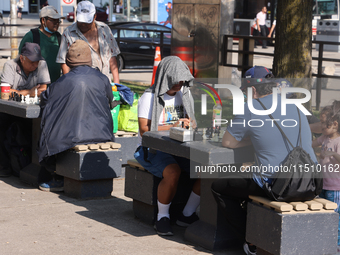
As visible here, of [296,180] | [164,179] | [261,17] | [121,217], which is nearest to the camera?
[296,180]

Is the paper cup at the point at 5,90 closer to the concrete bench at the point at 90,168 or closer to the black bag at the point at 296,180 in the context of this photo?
the concrete bench at the point at 90,168

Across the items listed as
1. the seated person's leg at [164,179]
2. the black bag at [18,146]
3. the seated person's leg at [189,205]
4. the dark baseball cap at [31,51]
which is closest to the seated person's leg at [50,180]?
the black bag at [18,146]

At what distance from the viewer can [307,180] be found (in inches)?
147

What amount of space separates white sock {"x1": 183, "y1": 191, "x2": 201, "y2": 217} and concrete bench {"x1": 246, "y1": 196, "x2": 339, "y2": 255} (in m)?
0.95

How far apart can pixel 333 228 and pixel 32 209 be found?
294 cm

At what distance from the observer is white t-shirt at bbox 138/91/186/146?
15.6ft

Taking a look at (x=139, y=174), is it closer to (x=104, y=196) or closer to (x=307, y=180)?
(x=104, y=196)

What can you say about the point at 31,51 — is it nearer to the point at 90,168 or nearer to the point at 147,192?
the point at 90,168

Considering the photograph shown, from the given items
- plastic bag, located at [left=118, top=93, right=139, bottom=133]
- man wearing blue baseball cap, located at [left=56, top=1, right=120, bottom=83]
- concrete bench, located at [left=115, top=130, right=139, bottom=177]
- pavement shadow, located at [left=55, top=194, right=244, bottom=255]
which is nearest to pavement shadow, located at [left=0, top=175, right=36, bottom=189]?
pavement shadow, located at [left=55, top=194, right=244, bottom=255]

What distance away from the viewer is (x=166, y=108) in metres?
4.90

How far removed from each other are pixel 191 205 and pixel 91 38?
112 inches

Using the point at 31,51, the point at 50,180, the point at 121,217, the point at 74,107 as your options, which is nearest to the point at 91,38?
the point at 31,51

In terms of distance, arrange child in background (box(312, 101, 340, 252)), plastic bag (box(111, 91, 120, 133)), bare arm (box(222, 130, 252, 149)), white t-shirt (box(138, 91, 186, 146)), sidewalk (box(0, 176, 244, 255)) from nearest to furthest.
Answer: bare arm (box(222, 130, 252, 149)), child in background (box(312, 101, 340, 252)), sidewalk (box(0, 176, 244, 255)), white t-shirt (box(138, 91, 186, 146)), plastic bag (box(111, 91, 120, 133))

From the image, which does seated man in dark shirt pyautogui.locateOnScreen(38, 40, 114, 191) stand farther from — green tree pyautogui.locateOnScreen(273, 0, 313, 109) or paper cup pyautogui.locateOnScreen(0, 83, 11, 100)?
green tree pyautogui.locateOnScreen(273, 0, 313, 109)
